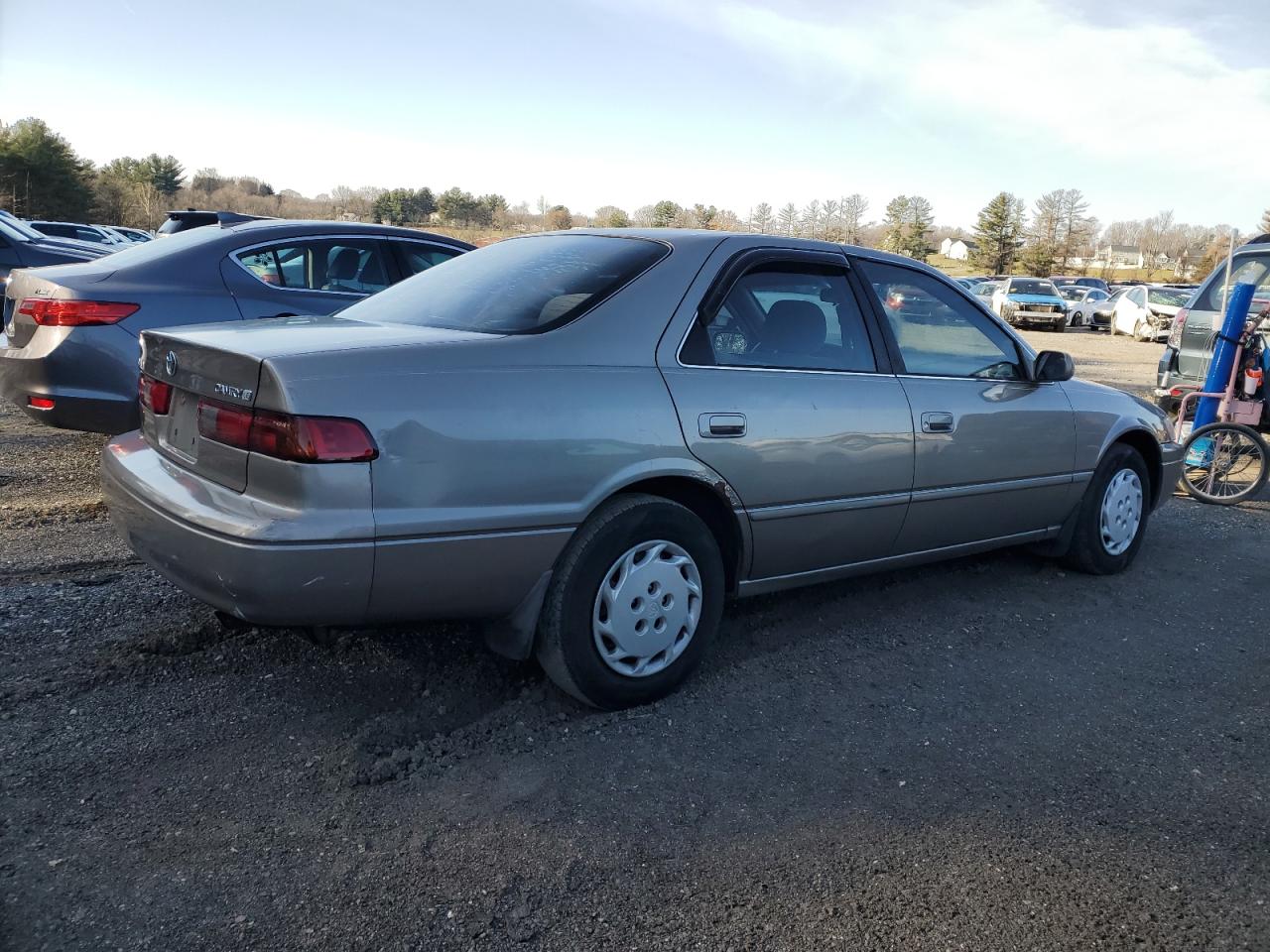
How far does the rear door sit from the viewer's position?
580cm

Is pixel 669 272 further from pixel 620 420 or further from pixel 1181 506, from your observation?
pixel 1181 506

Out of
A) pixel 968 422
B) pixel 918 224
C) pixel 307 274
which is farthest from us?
pixel 918 224

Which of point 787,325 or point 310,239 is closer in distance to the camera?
point 787,325

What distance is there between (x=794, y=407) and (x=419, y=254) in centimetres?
407

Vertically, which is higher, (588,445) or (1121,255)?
(1121,255)

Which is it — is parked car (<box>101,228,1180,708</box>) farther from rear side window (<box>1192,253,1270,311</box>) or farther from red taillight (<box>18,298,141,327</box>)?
rear side window (<box>1192,253,1270,311</box>)

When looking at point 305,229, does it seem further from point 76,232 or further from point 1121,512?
point 76,232

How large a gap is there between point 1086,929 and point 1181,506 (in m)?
5.39

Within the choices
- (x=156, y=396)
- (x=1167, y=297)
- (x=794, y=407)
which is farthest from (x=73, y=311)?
(x=1167, y=297)

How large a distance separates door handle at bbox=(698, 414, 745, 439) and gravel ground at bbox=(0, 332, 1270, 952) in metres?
A: 0.91

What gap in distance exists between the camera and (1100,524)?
16.3 feet

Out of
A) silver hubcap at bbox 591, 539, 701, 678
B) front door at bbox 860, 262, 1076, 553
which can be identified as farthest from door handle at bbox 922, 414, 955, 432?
silver hubcap at bbox 591, 539, 701, 678

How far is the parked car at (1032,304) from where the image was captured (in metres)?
29.9

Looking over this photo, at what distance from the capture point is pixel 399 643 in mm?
3590
